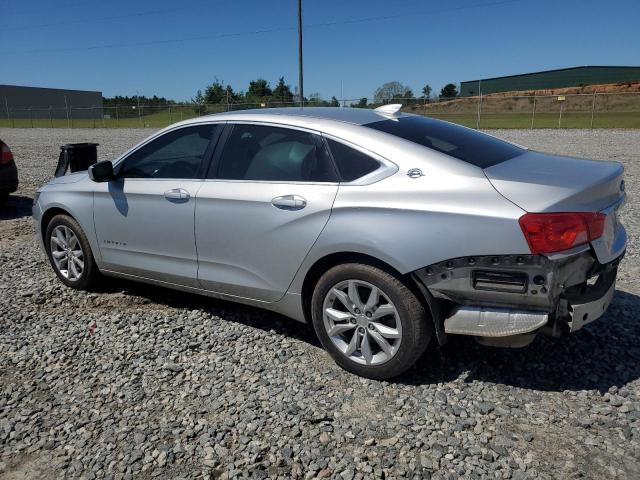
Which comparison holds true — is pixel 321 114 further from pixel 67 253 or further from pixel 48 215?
pixel 48 215

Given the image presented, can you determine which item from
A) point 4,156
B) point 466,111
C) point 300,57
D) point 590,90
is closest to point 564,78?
point 590,90

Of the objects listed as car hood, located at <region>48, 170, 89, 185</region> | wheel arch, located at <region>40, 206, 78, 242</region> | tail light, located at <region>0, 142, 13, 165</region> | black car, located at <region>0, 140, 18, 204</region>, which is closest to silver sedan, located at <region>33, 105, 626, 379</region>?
car hood, located at <region>48, 170, 89, 185</region>

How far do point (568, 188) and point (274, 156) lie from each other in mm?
1875

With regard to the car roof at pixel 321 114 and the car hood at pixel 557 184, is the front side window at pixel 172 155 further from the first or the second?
the car hood at pixel 557 184

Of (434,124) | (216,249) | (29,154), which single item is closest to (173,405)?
(216,249)

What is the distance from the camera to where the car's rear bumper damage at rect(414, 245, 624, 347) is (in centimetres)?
278

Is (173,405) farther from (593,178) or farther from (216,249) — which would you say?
(593,178)

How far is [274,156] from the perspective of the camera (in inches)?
148

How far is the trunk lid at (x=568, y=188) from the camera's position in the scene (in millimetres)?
2822

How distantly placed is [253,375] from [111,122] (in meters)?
47.6

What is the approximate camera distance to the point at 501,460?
2627 mm

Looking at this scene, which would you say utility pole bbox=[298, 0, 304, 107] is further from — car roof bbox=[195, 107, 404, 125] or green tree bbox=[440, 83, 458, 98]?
green tree bbox=[440, 83, 458, 98]

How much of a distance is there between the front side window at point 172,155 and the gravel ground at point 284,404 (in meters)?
1.18

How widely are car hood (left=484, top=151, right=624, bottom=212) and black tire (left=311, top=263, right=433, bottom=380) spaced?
79 centimetres
